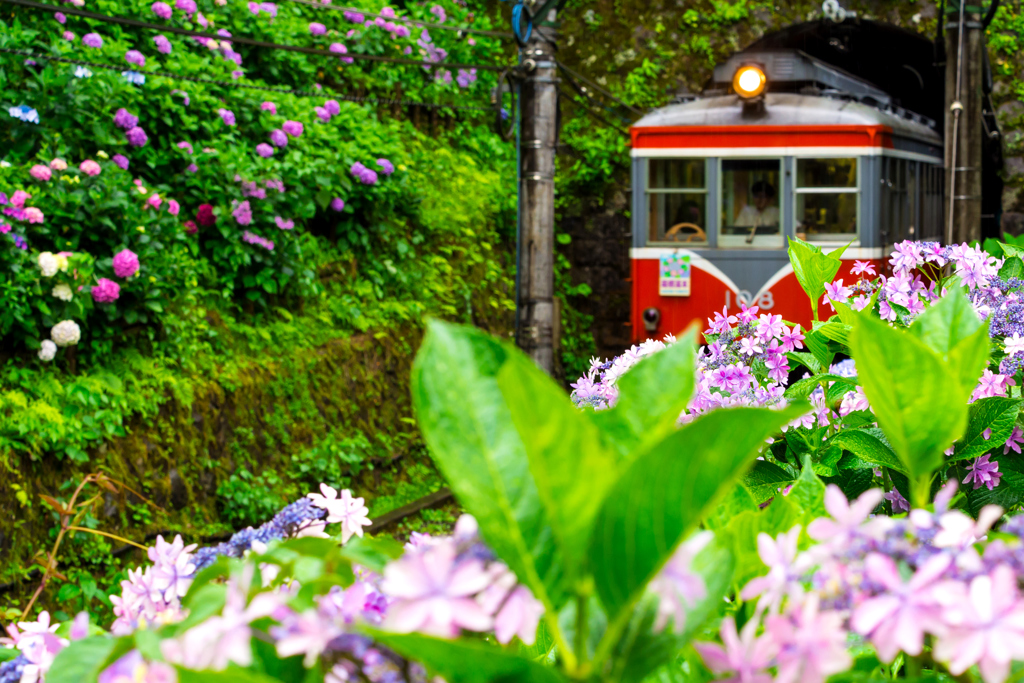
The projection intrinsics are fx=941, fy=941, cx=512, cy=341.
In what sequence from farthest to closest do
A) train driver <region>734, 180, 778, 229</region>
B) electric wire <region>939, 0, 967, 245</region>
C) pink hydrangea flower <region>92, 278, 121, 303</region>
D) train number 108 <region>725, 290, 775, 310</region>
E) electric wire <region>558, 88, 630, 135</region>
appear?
electric wire <region>558, 88, 630, 135</region> < electric wire <region>939, 0, 967, 245</region> < train driver <region>734, 180, 778, 229</region> < train number 108 <region>725, 290, 775, 310</region> < pink hydrangea flower <region>92, 278, 121, 303</region>

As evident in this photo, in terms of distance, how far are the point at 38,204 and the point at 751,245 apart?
4819mm

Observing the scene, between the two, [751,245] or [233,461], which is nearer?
[233,461]

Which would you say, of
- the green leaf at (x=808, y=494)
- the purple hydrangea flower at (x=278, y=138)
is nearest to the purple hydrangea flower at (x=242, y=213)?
the purple hydrangea flower at (x=278, y=138)

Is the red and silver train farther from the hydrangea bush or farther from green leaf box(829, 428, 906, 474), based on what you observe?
the hydrangea bush

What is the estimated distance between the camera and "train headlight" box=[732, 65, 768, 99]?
6.89 m

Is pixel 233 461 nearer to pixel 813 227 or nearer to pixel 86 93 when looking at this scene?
pixel 86 93

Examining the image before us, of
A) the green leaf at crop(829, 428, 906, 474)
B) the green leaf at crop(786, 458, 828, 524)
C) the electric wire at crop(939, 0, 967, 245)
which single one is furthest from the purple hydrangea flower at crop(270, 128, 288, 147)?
the green leaf at crop(786, 458, 828, 524)

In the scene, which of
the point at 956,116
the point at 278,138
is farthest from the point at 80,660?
the point at 956,116

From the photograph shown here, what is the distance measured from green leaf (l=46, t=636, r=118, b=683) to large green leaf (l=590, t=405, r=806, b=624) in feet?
0.86

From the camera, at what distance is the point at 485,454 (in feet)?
1.54

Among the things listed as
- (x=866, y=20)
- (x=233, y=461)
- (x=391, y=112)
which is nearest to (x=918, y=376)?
(x=233, y=461)

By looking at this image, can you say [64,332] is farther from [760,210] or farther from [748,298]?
[760,210]

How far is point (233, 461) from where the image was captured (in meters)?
4.84

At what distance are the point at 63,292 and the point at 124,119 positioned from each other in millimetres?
1390
